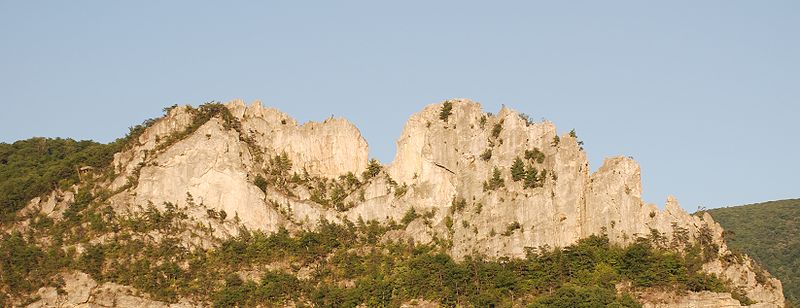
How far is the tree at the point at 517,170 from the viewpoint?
105062 mm

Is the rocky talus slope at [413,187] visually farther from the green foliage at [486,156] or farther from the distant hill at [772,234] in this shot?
the distant hill at [772,234]

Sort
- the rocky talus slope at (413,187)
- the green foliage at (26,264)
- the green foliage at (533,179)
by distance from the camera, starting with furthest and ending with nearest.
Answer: the green foliage at (533,179) < the rocky talus slope at (413,187) < the green foliage at (26,264)

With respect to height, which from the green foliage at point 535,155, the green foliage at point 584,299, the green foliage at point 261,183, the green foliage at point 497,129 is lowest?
the green foliage at point 584,299

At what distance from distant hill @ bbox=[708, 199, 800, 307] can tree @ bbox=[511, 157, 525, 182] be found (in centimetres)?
3862

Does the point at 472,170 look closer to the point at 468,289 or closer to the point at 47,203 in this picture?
the point at 468,289

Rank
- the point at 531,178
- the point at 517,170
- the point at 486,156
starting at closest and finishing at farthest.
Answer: the point at 531,178
the point at 517,170
the point at 486,156

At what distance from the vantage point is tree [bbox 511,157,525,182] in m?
105

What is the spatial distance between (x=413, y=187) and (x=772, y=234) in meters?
62.3

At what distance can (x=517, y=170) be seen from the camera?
105 meters

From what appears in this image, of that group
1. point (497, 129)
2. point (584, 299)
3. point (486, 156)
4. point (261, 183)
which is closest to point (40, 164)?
point (261, 183)

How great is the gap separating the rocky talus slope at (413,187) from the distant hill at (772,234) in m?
37.1

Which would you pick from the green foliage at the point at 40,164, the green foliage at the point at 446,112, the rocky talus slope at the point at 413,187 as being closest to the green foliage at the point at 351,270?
the rocky talus slope at the point at 413,187

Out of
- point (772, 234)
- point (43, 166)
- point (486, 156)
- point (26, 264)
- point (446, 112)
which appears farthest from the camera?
point (772, 234)

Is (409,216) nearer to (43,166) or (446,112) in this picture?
(446,112)
